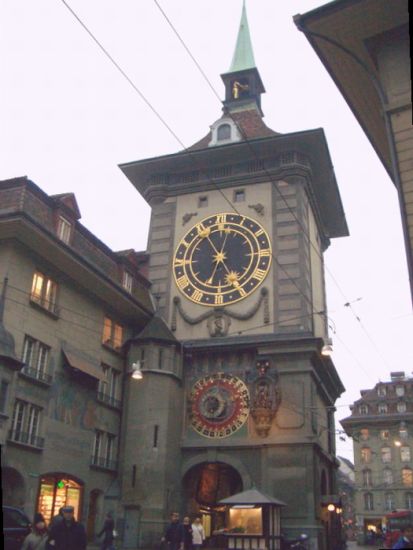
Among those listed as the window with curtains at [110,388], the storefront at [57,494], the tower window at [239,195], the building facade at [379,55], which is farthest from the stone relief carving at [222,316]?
the building facade at [379,55]

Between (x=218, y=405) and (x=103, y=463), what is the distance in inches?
244

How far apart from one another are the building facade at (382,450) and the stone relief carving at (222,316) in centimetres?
A: 3874

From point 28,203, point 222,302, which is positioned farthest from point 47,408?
point 222,302

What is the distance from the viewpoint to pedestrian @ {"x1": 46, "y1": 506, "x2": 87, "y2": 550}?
404 inches

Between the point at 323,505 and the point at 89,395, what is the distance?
40.8 ft

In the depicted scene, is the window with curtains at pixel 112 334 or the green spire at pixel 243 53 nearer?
the window with curtains at pixel 112 334

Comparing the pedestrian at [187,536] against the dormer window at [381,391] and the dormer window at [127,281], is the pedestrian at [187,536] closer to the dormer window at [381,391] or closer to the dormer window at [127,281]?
the dormer window at [127,281]

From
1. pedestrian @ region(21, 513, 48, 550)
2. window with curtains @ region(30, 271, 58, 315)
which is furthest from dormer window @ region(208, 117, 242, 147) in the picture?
pedestrian @ region(21, 513, 48, 550)

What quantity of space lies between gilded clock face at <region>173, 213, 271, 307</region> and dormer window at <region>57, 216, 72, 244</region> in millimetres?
8542

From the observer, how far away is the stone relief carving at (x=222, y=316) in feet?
107

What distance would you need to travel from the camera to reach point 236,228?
34.8m

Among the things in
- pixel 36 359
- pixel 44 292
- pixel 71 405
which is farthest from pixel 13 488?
pixel 44 292

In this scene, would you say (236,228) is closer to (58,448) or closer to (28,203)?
(28,203)

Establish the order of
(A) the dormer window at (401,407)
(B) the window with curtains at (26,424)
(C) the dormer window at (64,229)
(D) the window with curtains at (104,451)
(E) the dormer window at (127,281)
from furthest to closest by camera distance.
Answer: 1. (A) the dormer window at (401,407)
2. (E) the dormer window at (127,281)
3. (D) the window with curtains at (104,451)
4. (C) the dormer window at (64,229)
5. (B) the window with curtains at (26,424)
